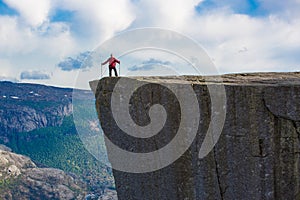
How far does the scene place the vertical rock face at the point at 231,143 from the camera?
9461mm

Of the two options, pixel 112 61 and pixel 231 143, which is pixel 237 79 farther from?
pixel 112 61

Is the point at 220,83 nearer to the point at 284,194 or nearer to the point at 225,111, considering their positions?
the point at 225,111

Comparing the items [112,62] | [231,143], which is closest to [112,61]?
[112,62]

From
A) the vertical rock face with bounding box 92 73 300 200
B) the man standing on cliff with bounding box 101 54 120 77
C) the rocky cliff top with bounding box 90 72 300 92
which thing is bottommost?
the vertical rock face with bounding box 92 73 300 200

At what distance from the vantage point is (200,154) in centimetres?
1016

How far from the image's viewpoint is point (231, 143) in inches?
385

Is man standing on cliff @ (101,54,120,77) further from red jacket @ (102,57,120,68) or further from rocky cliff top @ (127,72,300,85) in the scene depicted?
rocky cliff top @ (127,72,300,85)

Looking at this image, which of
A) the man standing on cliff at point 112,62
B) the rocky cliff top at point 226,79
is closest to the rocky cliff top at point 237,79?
the rocky cliff top at point 226,79

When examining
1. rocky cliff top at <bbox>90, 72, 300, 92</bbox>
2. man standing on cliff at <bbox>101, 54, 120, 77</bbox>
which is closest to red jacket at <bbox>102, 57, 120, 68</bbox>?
man standing on cliff at <bbox>101, 54, 120, 77</bbox>

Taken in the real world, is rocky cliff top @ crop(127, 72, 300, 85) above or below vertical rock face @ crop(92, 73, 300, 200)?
above

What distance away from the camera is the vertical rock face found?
9461 mm

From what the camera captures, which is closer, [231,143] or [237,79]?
[231,143]

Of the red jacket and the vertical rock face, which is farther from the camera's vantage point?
the red jacket

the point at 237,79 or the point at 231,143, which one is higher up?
the point at 237,79
